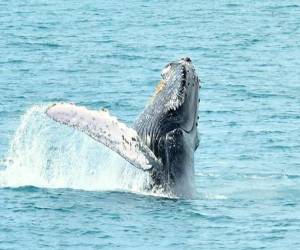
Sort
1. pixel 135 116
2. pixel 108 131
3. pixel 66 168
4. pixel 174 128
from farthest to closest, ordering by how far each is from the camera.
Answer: pixel 135 116
pixel 66 168
pixel 174 128
pixel 108 131

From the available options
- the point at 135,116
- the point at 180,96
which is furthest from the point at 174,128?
the point at 135,116

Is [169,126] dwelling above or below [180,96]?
below

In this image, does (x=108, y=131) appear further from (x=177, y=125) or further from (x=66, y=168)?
(x=66, y=168)

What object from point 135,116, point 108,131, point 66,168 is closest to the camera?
point 108,131

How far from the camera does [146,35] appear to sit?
5894 cm

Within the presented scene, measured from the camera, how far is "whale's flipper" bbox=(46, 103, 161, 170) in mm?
23797

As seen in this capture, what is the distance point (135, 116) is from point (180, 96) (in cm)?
1315

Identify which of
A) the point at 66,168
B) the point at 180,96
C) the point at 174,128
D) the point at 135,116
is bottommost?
the point at 66,168

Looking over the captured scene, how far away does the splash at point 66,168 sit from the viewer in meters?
26.2

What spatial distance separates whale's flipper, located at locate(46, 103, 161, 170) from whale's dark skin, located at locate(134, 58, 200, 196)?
2.11 feet

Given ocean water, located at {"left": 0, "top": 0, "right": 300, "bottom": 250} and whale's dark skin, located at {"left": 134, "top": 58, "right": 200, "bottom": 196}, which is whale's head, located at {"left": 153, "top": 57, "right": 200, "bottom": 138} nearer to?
whale's dark skin, located at {"left": 134, "top": 58, "right": 200, "bottom": 196}

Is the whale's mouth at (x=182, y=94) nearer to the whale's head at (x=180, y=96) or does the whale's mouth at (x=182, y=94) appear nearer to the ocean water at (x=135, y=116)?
the whale's head at (x=180, y=96)

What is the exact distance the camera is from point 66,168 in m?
28.7

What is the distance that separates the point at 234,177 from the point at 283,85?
15642mm
